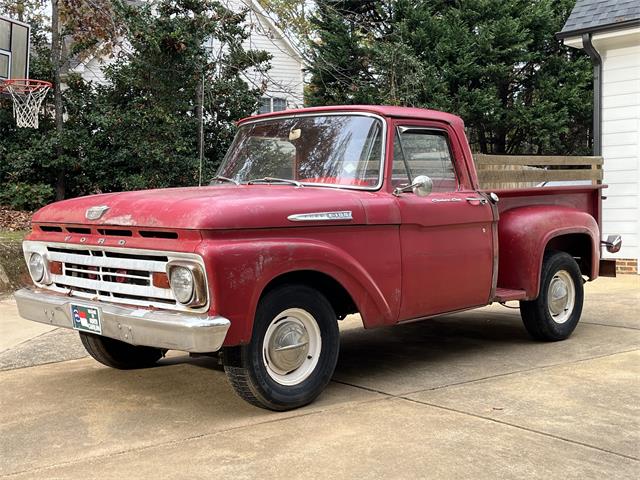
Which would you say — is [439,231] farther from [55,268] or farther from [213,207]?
[55,268]

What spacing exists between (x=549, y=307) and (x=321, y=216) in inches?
113

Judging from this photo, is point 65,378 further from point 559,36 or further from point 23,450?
point 559,36

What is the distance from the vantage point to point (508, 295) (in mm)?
5938

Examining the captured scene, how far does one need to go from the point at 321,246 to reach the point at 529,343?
9.61 feet

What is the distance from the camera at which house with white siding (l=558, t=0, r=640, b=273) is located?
1113 centimetres

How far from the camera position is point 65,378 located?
217 inches

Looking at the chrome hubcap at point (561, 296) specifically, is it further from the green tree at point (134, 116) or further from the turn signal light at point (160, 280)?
the green tree at point (134, 116)

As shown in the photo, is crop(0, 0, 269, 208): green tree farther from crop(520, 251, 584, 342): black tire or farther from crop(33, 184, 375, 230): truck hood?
crop(33, 184, 375, 230): truck hood

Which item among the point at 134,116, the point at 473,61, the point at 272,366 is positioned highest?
the point at 473,61

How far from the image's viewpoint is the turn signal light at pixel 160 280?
4.20 m

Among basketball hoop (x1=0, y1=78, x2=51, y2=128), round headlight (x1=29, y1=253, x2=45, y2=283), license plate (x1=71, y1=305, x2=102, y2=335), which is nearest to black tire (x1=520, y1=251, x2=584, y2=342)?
license plate (x1=71, y1=305, x2=102, y2=335)

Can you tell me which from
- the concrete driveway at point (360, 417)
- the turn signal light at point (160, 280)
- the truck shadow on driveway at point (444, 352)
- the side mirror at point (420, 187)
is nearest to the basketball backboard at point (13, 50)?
the concrete driveway at point (360, 417)

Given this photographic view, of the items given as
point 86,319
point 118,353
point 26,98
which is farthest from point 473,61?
point 86,319

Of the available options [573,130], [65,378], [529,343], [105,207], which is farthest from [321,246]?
[573,130]
